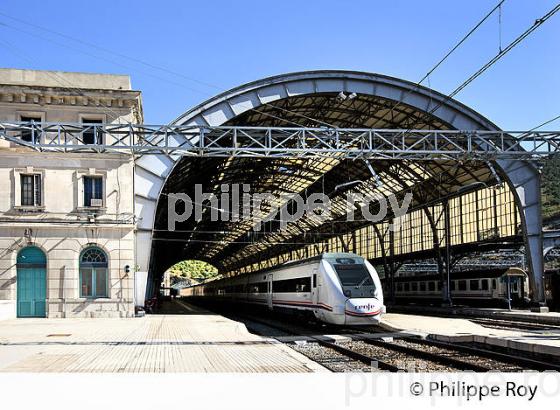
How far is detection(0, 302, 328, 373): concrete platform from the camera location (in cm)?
1428

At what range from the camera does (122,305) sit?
3297cm

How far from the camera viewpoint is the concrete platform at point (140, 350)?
46.9ft

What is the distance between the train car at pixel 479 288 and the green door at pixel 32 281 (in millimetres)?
25720

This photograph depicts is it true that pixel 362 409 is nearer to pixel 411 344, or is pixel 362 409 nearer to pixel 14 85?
pixel 411 344

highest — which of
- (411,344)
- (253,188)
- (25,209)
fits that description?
(253,188)

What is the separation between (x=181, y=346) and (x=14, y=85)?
1841 centimetres

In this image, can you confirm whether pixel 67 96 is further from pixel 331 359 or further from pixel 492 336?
pixel 492 336

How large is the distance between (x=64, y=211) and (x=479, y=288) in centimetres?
2830

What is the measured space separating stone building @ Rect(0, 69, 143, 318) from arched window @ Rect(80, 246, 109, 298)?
0.16 feet

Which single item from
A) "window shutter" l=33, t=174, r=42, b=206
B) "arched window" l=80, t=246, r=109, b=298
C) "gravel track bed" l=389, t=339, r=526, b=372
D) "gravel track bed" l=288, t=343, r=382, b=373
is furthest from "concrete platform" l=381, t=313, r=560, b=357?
"window shutter" l=33, t=174, r=42, b=206

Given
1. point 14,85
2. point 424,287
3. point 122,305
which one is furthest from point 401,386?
point 424,287

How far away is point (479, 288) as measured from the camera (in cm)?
4688

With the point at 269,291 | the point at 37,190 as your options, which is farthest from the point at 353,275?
the point at 37,190

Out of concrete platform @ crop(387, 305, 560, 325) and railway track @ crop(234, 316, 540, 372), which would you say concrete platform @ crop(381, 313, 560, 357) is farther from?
concrete platform @ crop(387, 305, 560, 325)
